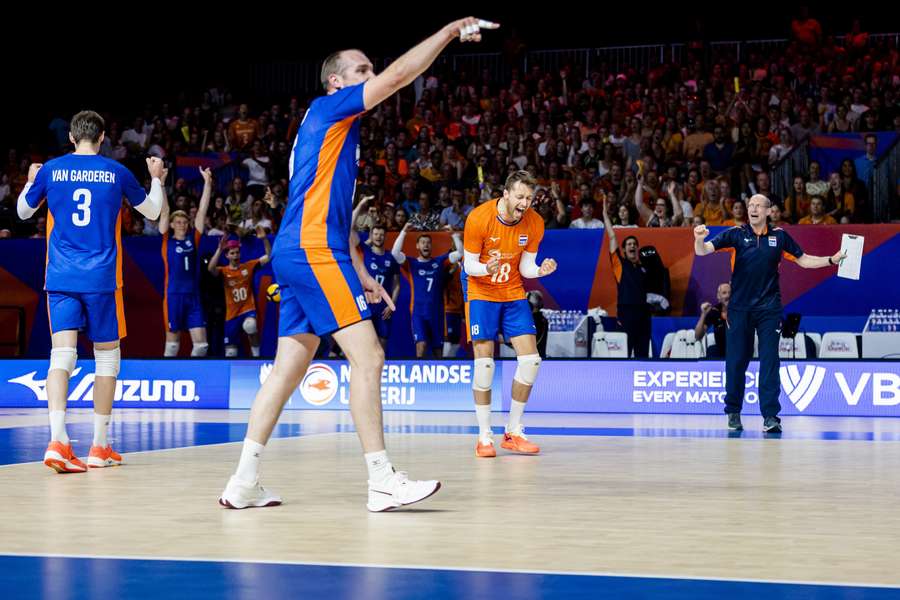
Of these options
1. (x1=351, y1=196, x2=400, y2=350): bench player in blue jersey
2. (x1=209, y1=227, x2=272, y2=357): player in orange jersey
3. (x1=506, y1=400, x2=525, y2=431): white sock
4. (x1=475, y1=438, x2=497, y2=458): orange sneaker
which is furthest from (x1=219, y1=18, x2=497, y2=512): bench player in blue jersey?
(x1=209, y1=227, x2=272, y2=357): player in orange jersey

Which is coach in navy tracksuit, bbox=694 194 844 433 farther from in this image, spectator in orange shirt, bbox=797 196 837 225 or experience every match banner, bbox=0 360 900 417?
spectator in orange shirt, bbox=797 196 837 225

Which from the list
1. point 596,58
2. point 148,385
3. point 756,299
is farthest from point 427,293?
point 596,58

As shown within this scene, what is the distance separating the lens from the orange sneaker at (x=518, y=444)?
9180 mm

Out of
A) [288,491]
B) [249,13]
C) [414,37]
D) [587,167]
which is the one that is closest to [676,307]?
[587,167]

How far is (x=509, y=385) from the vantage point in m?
15.1

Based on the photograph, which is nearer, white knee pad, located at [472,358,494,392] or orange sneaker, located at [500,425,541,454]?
orange sneaker, located at [500,425,541,454]

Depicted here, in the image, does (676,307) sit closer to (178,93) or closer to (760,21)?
(760,21)

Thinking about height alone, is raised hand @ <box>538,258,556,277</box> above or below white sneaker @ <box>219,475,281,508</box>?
above

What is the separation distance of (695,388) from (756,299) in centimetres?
291

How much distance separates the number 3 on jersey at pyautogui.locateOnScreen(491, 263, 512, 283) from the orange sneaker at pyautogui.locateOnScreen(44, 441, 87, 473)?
3258 mm

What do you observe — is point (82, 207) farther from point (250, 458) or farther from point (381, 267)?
point (381, 267)

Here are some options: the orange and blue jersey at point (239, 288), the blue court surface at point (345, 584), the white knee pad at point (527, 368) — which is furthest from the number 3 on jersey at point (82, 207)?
the orange and blue jersey at point (239, 288)

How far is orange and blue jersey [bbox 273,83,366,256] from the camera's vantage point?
598 cm

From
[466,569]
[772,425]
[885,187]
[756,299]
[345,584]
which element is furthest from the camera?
[885,187]
